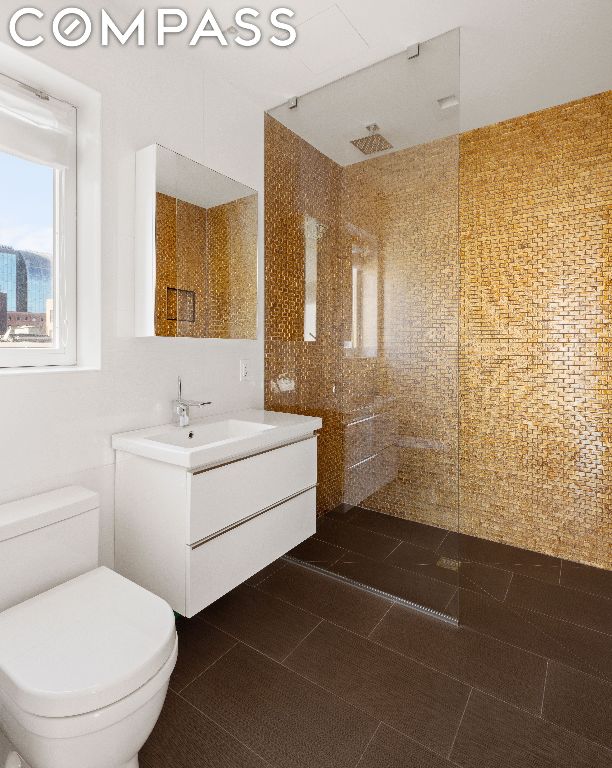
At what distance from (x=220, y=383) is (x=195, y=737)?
1.50m

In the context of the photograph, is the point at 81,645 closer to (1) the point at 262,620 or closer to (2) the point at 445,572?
(1) the point at 262,620

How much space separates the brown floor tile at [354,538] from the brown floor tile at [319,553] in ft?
0.11

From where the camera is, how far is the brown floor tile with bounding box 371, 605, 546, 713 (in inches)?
65.0

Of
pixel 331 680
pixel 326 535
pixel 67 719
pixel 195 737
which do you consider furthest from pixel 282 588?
pixel 67 719

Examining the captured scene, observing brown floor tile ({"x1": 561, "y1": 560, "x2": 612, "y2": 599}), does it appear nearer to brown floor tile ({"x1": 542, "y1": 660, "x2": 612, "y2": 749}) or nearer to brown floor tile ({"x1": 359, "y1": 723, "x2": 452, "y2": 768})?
brown floor tile ({"x1": 542, "y1": 660, "x2": 612, "y2": 749})

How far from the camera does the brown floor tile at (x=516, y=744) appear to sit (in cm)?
136

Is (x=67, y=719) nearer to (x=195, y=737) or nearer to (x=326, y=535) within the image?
Answer: (x=195, y=737)

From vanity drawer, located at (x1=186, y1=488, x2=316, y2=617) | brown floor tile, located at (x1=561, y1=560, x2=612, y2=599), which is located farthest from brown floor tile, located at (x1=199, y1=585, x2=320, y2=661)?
brown floor tile, located at (x1=561, y1=560, x2=612, y2=599)

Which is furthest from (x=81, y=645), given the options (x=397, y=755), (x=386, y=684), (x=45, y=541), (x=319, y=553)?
(x=319, y=553)

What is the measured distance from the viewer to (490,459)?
9.41 ft

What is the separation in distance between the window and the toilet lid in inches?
36.0

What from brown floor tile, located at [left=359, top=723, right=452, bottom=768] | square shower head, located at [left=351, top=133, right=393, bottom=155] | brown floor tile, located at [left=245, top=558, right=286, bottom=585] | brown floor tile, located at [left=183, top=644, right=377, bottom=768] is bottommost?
brown floor tile, located at [left=359, top=723, right=452, bottom=768]

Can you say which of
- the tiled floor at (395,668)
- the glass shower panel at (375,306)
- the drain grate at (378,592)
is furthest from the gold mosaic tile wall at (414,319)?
the drain grate at (378,592)

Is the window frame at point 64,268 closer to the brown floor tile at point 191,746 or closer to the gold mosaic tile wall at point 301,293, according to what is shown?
the gold mosaic tile wall at point 301,293
